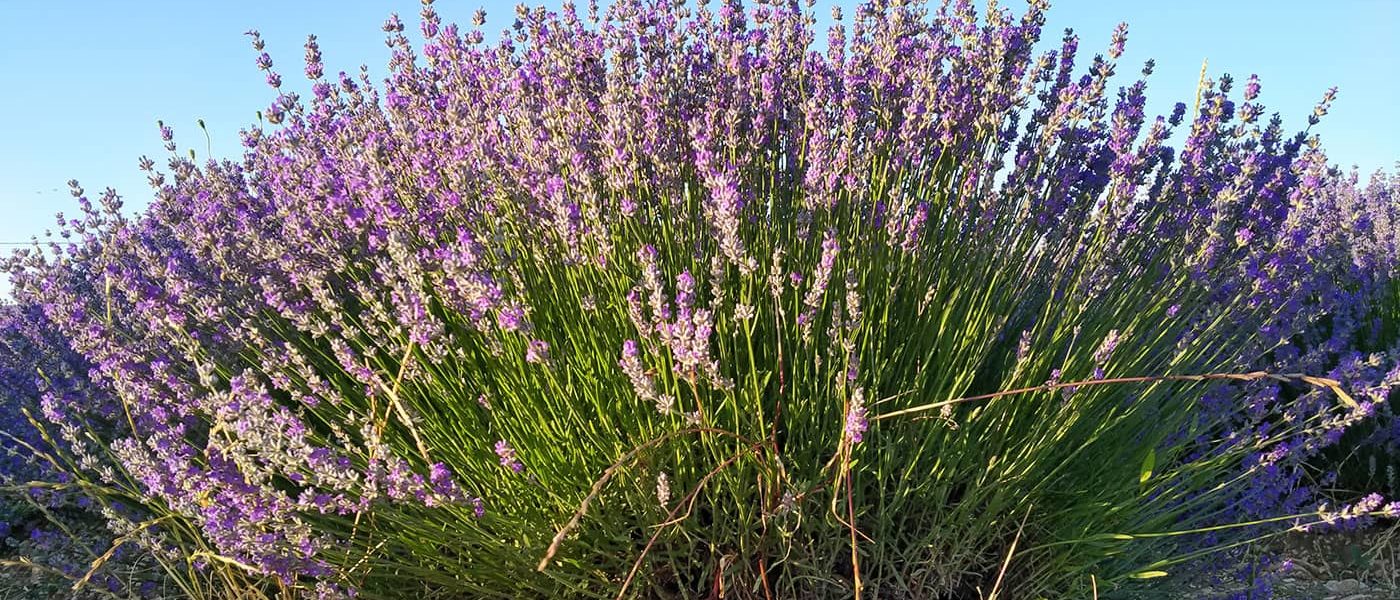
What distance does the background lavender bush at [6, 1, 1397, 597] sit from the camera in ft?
6.92

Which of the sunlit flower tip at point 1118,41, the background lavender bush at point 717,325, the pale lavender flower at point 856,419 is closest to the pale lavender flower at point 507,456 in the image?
the background lavender bush at point 717,325

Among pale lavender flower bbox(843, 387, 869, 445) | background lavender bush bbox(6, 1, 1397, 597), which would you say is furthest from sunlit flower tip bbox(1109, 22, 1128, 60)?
pale lavender flower bbox(843, 387, 869, 445)

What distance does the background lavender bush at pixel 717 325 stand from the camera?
83.0 inches

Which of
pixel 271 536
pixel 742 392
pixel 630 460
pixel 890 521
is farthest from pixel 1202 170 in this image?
pixel 271 536

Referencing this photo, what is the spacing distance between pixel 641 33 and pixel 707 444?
1.44 meters

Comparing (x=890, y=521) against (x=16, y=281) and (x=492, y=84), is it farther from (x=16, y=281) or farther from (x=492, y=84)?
(x=16, y=281)

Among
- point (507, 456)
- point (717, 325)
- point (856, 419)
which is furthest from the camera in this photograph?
point (717, 325)

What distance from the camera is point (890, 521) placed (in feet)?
7.11

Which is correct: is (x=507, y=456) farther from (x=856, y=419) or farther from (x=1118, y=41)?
(x=1118, y=41)

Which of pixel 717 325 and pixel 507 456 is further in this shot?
pixel 717 325

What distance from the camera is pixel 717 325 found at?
2195 mm

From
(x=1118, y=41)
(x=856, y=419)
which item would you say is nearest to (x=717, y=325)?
(x=856, y=419)

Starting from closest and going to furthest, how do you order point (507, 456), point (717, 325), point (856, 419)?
point (856, 419) → point (507, 456) → point (717, 325)

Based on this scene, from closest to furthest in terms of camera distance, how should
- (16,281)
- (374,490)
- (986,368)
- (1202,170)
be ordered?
(374,490), (986,368), (1202,170), (16,281)
